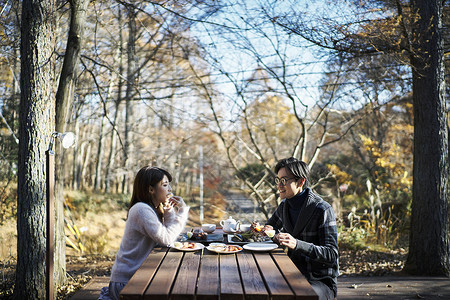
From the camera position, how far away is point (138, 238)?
8.95ft

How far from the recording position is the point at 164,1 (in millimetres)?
5875

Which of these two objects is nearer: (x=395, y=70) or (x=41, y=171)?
(x=41, y=171)

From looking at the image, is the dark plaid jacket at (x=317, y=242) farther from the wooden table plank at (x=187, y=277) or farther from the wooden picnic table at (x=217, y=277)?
the wooden table plank at (x=187, y=277)

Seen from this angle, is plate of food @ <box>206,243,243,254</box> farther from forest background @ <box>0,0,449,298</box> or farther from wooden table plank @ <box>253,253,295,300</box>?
forest background @ <box>0,0,449,298</box>

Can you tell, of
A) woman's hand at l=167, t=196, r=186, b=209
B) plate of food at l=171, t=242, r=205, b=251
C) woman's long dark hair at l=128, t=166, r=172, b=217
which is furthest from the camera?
woman's hand at l=167, t=196, r=186, b=209

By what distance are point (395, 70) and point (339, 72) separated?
121 centimetres

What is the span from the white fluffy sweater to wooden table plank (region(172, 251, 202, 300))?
0.23 metres

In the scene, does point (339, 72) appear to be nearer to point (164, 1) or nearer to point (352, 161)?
point (164, 1)

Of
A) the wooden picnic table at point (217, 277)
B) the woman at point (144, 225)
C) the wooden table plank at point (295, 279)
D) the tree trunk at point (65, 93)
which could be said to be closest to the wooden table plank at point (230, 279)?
the wooden picnic table at point (217, 277)

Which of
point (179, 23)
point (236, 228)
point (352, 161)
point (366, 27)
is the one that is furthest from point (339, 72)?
point (352, 161)

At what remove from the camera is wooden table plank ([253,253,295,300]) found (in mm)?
1758

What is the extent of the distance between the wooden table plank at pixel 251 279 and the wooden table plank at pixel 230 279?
0.09ft

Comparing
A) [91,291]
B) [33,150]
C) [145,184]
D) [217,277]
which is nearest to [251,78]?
[33,150]

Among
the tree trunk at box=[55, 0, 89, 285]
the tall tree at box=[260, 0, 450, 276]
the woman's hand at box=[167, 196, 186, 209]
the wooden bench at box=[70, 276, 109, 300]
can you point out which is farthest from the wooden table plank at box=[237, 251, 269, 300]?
the tall tree at box=[260, 0, 450, 276]
